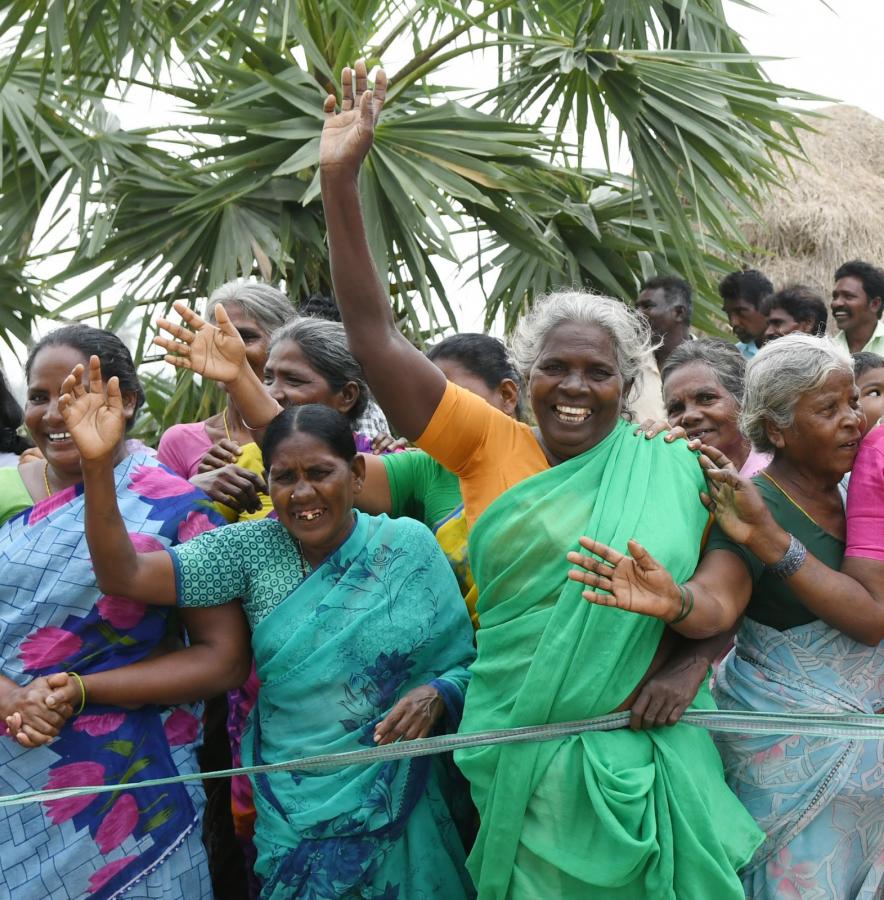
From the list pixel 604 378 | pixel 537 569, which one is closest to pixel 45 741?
pixel 537 569

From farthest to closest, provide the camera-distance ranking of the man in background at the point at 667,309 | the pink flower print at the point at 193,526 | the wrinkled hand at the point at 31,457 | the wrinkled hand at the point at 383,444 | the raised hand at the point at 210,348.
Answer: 1. the man in background at the point at 667,309
2. the wrinkled hand at the point at 383,444
3. the wrinkled hand at the point at 31,457
4. the raised hand at the point at 210,348
5. the pink flower print at the point at 193,526

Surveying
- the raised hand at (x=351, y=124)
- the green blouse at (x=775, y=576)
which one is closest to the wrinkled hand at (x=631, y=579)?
the green blouse at (x=775, y=576)

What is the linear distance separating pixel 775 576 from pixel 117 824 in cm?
177

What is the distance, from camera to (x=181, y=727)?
10.8ft

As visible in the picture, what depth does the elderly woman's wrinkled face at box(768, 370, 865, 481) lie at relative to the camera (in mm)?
3076

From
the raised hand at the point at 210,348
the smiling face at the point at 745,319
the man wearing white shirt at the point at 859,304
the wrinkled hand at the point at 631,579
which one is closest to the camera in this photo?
the wrinkled hand at the point at 631,579

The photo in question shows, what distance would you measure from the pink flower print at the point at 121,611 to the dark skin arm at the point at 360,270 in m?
0.88

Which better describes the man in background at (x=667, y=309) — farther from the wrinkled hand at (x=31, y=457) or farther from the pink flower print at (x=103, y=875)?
the pink flower print at (x=103, y=875)

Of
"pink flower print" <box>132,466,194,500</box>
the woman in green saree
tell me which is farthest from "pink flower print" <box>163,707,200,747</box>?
the woman in green saree

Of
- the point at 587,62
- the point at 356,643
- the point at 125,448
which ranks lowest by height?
the point at 356,643

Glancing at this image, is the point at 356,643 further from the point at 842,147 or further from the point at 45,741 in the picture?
the point at 842,147

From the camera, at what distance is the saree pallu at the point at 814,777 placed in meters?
2.98

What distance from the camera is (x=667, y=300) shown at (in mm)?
6145

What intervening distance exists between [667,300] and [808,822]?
3570mm
